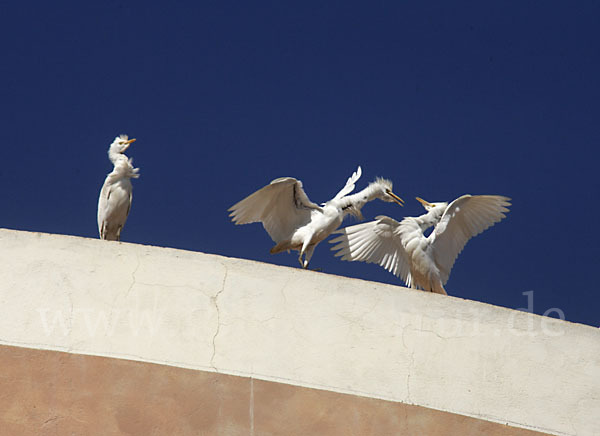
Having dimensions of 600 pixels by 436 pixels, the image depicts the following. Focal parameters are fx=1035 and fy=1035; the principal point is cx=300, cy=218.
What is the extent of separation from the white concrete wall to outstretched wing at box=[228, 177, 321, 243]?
8.45 feet

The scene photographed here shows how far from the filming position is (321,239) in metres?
12.3

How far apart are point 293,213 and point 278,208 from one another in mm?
206

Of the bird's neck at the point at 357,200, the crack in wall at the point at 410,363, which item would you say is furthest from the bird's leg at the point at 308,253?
the crack in wall at the point at 410,363

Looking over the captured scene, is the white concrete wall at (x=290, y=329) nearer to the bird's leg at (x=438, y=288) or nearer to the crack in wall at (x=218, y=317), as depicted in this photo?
the crack in wall at (x=218, y=317)

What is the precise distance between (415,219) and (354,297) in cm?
340

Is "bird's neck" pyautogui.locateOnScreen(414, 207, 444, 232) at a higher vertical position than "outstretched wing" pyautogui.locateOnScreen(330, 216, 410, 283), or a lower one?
higher

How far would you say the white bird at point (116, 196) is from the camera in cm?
1115

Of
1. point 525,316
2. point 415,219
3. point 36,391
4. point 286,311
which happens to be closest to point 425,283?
point 415,219

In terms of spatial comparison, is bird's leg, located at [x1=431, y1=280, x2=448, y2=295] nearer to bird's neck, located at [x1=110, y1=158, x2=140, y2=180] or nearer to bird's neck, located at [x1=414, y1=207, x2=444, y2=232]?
bird's neck, located at [x1=414, y1=207, x2=444, y2=232]

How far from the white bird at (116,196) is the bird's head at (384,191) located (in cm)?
307

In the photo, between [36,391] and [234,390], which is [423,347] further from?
[36,391]

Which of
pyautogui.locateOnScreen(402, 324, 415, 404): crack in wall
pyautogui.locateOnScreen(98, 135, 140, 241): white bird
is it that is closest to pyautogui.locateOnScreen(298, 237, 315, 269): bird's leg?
pyautogui.locateOnScreen(98, 135, 140, 241): white bird

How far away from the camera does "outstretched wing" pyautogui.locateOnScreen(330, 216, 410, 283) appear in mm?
12891

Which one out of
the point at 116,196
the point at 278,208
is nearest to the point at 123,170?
the point at 116,196
